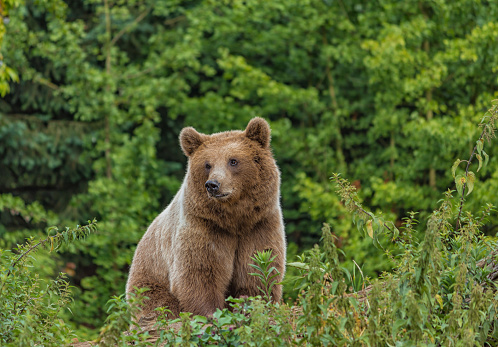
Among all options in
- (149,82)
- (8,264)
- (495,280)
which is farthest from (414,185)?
(8,264)

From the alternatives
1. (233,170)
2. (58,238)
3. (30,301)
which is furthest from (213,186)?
(30,301)

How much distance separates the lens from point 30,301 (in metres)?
4.50

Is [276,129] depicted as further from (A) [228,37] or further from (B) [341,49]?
(A) [228,37]

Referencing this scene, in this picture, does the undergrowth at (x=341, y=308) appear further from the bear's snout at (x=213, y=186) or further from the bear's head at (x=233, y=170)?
the bear's head at (x=233, y=170)

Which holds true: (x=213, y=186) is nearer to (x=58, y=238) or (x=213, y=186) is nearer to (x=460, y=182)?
(x=58, y=238)

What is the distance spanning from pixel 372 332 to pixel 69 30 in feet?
36.0

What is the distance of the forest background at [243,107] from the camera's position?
11594 mm

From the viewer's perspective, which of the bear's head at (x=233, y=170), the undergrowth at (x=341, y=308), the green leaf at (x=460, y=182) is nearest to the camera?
the undergrowth at (x=341, y=308)

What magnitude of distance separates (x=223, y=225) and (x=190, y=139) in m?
0.81

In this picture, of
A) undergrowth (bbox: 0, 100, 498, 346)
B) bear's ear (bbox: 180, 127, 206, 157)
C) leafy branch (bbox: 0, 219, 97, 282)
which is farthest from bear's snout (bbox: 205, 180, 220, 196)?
leafy branch (bbox: 0, 219, 97, 282)

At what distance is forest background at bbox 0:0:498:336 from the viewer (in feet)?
38.0

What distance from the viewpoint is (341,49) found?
1334 centimetres

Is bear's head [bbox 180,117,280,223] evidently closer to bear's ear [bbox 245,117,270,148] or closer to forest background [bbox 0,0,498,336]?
bear's ear [bbox 245,117,270,148]

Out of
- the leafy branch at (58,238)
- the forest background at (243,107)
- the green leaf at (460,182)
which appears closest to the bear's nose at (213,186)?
the leafy branch at (58,238)
